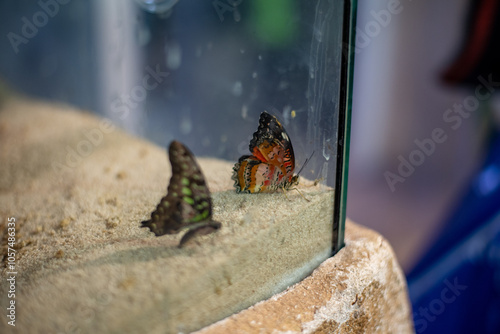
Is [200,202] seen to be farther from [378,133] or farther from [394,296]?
[378,133]

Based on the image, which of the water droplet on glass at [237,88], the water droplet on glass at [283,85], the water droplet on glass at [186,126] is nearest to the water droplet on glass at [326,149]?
the water droplet on glass at [283,85]

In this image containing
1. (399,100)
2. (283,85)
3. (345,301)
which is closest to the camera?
(345,301)

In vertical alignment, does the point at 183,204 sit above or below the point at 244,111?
below

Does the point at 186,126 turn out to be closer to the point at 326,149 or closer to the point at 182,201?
the point at 326,149

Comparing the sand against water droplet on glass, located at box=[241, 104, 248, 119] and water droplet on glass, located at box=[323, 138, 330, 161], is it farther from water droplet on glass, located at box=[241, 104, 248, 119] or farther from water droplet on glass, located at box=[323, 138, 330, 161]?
water droplet on glass, located at box=[241, 104, 248, 119]

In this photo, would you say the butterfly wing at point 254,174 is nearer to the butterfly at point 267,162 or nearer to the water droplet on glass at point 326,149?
the butterfly at point 267,162

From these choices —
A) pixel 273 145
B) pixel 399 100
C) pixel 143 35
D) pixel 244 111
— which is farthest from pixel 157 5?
pixel 399 100

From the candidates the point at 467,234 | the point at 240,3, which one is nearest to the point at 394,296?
the point at 240,3
